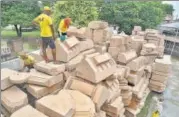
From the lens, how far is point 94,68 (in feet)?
13.4

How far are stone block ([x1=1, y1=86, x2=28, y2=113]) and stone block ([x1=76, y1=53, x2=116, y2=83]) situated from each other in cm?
122

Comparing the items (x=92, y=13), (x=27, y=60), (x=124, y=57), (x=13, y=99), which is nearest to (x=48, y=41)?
(x=27, y=60)

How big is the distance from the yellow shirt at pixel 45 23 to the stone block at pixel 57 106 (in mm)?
1546

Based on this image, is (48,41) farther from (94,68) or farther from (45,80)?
(94,68)

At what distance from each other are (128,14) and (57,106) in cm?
1672

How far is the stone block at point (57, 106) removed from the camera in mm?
3316

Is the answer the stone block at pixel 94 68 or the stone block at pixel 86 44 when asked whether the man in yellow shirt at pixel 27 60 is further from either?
the stone block at pixel 94 68

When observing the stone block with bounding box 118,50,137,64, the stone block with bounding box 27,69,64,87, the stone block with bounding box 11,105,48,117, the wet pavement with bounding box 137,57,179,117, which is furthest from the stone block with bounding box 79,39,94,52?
the wet pavement with bounding box 137,57,179,117

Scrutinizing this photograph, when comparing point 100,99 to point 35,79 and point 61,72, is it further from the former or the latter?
point 35,79

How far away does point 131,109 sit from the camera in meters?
5.85

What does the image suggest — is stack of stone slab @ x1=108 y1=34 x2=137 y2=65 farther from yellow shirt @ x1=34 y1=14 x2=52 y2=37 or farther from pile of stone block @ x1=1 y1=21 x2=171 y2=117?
yellow shirt @ x1=34 y1=14 x2=52 y2=37

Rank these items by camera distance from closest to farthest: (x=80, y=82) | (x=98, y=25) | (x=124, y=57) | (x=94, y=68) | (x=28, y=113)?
(x=28, y=113) → (x=94, y=68) → (x=80, y=82) → (x=98, y=25) → (x=124, y=57)

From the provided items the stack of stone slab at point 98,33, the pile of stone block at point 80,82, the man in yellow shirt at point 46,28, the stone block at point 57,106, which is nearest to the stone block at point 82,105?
the pile of stone block at point 80,82

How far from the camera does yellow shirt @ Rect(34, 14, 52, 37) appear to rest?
442cm
